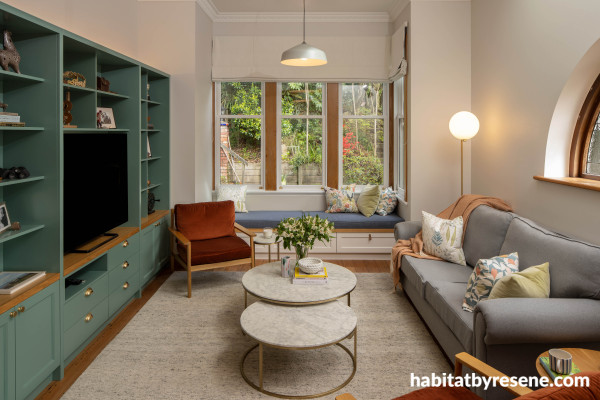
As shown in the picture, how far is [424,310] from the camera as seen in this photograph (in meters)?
3.45

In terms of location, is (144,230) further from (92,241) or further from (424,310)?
(424,310)

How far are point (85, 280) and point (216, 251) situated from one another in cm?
133

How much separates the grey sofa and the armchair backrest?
2.14 metres

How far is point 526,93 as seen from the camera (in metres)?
3.71

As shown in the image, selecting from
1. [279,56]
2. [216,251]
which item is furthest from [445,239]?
[279,56]

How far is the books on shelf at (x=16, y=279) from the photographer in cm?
236

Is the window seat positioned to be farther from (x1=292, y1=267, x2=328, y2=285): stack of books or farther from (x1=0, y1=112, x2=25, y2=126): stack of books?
(x1=0, y1=112, x2=25, y2=126): stack of books

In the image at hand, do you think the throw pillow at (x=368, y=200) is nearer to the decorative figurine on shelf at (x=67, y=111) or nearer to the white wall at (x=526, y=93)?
the white wall at (x=526, y=93)

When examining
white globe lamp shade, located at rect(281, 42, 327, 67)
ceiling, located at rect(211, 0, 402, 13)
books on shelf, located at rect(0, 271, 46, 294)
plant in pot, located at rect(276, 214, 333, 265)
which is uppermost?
ceiling, located at rect(211, 0, 402, 13)

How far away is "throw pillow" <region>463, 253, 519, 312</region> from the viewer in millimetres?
2688

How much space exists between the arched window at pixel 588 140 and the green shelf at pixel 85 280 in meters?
3.56

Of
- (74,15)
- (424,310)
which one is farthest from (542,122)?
(74,15)

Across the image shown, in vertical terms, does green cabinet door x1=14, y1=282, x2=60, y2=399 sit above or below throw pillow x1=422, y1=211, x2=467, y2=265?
below

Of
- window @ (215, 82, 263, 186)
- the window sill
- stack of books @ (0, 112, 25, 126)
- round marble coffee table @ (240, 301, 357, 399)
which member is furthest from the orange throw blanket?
stack of books @ (0, 112, 25, 126)
